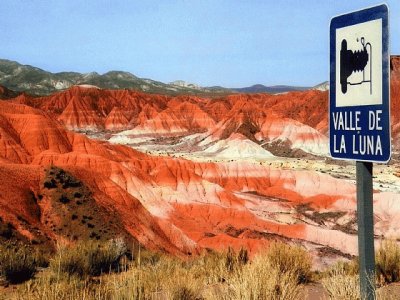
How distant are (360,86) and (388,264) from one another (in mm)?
5583

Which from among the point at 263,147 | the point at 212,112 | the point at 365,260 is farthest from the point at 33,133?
the point at 212,112

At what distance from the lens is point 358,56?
2814 millimetres

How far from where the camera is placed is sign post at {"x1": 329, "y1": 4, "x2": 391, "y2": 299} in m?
2.62

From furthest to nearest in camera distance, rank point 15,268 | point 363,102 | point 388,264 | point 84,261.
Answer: point 84,261 → point 15,268 → point 388,264 → point 363,102

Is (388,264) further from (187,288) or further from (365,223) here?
(365,223)

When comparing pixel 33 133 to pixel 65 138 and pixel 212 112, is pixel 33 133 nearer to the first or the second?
pixel 65 138

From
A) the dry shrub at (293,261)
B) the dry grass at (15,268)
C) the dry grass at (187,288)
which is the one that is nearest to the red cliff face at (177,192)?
the dry shrub at (293,261)

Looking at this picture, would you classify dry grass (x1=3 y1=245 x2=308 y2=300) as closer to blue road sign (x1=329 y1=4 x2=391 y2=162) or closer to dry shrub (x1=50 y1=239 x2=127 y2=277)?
dry shrub (x1=50 y1=239 x2=127 y2=277)

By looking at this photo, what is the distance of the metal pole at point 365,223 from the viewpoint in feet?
9.41

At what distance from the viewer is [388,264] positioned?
748cm

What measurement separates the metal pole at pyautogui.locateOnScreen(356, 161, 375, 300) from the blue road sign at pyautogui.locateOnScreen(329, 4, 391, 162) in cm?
15

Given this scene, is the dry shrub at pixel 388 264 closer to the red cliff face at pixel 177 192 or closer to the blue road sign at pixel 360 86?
the red cliff face at pixel 177 192

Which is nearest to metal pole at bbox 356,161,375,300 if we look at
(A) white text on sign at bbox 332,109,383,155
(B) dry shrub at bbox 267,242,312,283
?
(A) white text on sign at bbox 332,109,383,155

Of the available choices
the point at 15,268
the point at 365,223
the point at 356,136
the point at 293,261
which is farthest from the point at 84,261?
the point at 356,136
